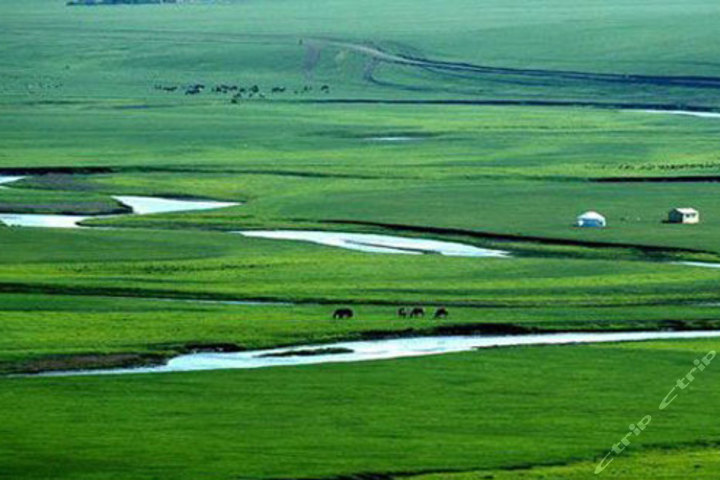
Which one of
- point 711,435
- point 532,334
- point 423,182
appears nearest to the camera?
point 711,435

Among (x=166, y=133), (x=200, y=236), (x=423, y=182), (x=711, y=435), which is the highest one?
(x=166, y=133)

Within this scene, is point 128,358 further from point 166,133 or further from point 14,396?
point 166,133

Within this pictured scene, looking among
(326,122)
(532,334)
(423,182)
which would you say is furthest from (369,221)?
(326,122)

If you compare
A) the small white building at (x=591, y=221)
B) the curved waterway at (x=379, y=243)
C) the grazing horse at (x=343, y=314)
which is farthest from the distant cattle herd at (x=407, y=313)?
the small white building at (x=591, y=221)

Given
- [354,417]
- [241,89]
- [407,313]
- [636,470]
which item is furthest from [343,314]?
[241,89]

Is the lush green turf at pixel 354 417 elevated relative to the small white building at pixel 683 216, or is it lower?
lower

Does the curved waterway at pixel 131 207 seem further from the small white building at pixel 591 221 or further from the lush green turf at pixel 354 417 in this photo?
the lush green turf at pixel 354 417

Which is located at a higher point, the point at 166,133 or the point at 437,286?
the point at 166,133
